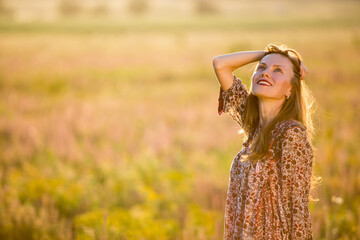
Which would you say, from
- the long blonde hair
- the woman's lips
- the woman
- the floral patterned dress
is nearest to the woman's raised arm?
the woman

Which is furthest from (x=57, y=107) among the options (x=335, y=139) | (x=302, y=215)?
(x=302, y=215)

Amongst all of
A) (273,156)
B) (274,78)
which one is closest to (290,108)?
(274,78)

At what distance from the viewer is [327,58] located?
61.2 feet

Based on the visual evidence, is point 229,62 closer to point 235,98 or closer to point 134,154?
point 235,98

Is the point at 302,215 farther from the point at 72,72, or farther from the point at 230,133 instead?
the point at 72,72

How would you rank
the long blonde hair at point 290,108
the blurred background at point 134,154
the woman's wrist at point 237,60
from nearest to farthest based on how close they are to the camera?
the long blonde hair at point 290,108 → the woman's wrist at point 237,60 → the blurred background at point 134,154

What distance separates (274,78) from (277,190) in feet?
2.42

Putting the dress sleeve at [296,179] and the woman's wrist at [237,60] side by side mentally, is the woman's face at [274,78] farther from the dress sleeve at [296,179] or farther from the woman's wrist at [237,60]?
the dress sleeve at [296,179]

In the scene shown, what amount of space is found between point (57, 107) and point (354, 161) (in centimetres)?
794

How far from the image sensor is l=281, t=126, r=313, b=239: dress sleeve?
215 centimetres

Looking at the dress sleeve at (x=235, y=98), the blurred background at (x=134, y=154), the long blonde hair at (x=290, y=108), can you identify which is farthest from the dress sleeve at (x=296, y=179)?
the blurred background at (x=134, y=154)

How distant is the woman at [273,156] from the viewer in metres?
2.18

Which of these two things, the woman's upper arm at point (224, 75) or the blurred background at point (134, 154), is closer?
the woman's upper arm at point (224, 75)

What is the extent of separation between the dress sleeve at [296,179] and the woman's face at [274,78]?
1.02 ft
